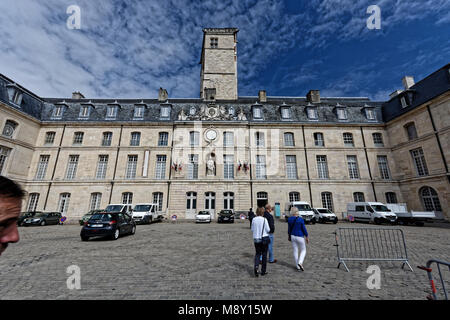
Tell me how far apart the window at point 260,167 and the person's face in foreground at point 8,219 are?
70.2ft

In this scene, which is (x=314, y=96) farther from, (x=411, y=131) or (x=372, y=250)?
(x=372, y=250)

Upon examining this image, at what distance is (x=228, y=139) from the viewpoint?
74.8 ft

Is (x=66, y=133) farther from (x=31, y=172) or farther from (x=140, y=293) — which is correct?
(x=140, y=293)

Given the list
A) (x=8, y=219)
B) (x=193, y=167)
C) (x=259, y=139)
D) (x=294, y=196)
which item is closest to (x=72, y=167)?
(x=193, y=167)

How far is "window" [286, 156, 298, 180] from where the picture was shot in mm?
22266

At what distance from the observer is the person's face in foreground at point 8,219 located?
49.3 inches

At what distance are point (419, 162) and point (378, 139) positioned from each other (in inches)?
180

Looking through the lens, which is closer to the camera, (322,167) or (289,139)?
(322,167)

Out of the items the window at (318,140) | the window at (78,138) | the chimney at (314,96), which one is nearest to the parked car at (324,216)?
the window at (318,140)

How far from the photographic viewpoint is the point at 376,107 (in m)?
24.4

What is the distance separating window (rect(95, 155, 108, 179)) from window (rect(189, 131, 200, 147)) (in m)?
9.35

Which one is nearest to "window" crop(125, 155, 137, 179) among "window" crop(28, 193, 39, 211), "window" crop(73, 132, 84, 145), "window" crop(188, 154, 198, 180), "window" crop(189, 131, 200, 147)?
"window" crop(73, 132, 84, 145)
